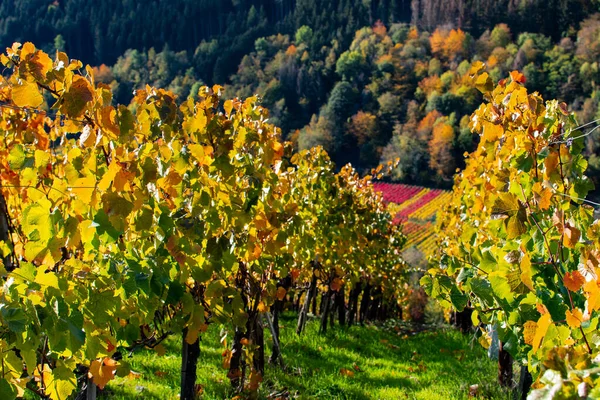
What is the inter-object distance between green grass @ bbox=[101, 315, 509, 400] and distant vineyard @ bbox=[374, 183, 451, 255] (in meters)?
40.9

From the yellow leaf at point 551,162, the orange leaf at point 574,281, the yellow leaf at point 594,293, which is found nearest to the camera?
the yellow leaf at point 594,293

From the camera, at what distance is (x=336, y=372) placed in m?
5.89

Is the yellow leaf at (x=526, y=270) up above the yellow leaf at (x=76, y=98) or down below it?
below

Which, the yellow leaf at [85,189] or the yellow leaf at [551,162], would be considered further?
the yellow leaf at [551,162]

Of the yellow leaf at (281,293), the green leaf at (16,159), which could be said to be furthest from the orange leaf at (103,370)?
the yellow leaf at (281,293)

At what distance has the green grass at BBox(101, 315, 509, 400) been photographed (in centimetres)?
482

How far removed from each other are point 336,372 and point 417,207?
56933 mm

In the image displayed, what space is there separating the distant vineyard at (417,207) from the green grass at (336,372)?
40.9m

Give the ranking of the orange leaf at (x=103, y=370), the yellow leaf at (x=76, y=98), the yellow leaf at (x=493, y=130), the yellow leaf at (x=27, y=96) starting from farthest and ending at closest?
the yellow leaf at (x=493, y=130)
the orange leaf at (x=103, y=370)
the yellow leaf at (x=76, y=98)
the yellow leaf at (x=27, y=96)

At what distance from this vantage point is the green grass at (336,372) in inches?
190

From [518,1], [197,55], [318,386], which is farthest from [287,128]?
[318,386]

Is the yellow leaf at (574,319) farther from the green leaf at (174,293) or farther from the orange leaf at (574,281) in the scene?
the green leaf at (174,293)

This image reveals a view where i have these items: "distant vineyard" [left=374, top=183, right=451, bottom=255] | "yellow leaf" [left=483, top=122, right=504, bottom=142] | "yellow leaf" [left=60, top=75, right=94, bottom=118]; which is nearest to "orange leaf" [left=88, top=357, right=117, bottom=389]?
"yellow leaf" [left=60, top=75, right=94, bottom=118]

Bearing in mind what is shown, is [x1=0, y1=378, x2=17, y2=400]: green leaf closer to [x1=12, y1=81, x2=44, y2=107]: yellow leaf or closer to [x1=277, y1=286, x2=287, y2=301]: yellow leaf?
[x1=12, y1=81, x2=44, y2=107]: yellow leaf
